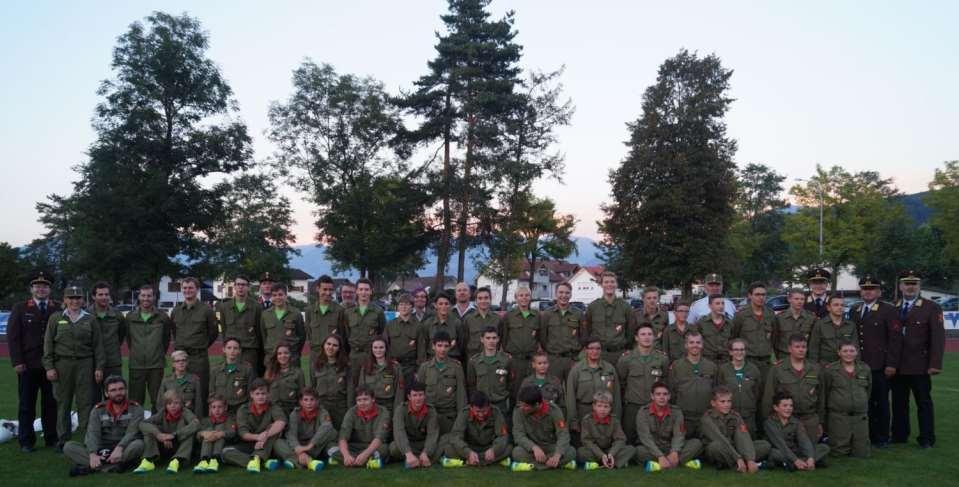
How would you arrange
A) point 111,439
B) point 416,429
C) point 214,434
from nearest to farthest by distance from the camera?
point 214,434 → point 111,439 → point 416,429

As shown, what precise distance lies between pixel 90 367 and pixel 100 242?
81.6 ft

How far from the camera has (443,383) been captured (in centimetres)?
810

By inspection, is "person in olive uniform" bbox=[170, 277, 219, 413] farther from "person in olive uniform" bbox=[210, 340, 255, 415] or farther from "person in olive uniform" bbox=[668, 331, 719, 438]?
"person in olive uniform" bbox=[668, 331, 719, 438]

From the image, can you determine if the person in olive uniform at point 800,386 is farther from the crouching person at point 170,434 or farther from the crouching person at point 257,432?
the crouching person at point 170,434

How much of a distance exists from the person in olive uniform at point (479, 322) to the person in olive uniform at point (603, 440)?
1970mm

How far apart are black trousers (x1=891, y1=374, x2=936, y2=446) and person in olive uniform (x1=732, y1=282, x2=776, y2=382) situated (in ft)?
5.22

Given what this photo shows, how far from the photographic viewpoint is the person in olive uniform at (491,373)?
8.34 meters

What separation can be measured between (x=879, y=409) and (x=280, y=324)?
759 centimetres

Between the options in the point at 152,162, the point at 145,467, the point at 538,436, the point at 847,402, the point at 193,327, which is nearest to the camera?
the point at 145,467

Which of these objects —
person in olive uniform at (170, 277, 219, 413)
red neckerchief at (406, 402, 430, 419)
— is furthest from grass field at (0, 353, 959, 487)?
person in olive uniform at (170, 277, 219, 413)

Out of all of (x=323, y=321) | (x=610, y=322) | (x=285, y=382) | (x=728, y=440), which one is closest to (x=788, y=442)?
(x=728, y=440)

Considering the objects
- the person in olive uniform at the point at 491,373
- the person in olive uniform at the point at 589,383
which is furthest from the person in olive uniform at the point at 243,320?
the person in olive uniform at the point at 589,383

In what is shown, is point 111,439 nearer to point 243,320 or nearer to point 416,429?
point 243,320

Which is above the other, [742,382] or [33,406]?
[742,382]
